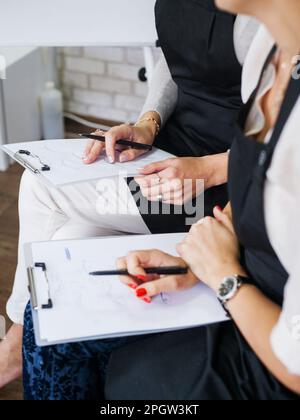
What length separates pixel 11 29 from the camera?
4.85ft

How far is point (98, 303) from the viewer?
0.76 m

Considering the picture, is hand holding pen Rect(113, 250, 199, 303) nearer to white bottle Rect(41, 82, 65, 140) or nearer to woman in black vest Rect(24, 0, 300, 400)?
woman in black vest Rect(24, 0, 300, 400)

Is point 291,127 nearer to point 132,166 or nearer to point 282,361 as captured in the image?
point 282,361

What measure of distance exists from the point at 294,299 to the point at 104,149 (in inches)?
23.8

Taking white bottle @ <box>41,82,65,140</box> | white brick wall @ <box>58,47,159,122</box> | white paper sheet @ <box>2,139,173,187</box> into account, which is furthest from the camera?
white brick wall @ <box>58,47,159,122</box>

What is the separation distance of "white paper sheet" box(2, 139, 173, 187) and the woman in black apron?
0.94ft

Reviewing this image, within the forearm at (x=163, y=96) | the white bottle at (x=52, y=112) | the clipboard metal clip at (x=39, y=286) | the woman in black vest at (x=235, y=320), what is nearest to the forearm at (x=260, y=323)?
the woman in black vest at (x=235, y=320)

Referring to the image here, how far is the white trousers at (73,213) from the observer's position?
3.49 ft

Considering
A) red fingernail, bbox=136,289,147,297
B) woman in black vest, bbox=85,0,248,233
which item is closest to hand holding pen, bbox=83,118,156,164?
woman in black vest, bbox=85,0,248,233

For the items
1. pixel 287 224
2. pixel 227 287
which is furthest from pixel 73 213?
pixel 287 224

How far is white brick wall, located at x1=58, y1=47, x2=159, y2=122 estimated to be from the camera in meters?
2.46

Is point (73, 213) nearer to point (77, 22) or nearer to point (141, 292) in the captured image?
point (141, 292)

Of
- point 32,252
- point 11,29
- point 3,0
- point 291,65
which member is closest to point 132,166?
point 32,252

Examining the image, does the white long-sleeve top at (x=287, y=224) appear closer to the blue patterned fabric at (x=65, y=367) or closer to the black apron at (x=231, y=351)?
the black apron at (x=231, y=351)
